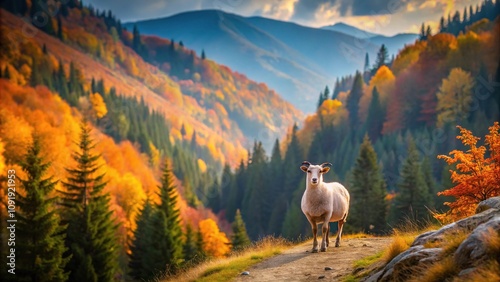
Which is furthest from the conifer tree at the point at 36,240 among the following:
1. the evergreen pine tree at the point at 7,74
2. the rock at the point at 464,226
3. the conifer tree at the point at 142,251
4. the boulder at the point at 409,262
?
the evergreen pine tree at the point at 7,74

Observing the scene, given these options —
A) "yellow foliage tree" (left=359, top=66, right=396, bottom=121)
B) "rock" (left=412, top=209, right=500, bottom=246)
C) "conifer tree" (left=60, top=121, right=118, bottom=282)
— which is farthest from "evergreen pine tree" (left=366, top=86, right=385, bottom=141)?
"rock" (left=412, top=209, right=500, bottom=246)

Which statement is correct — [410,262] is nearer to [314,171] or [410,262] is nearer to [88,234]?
[314,171]

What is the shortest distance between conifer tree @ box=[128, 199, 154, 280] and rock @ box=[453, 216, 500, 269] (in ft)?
125

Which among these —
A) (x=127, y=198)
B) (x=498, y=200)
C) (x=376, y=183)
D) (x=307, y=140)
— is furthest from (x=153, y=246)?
(x=307, y=140)

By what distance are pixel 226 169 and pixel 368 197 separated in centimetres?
9035

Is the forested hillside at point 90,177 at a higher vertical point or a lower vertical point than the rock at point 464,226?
lower

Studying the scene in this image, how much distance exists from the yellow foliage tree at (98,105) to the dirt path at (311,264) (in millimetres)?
162996

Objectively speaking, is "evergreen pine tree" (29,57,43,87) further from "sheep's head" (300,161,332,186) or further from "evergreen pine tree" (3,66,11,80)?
"sheep's head" (300,161,332,186)

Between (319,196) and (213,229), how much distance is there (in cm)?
6948

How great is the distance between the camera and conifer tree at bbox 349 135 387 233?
45.2m

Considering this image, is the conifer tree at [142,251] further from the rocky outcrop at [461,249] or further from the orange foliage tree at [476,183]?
the rocky outcrop at [461,249]

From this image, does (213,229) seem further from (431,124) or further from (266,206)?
(431,124)

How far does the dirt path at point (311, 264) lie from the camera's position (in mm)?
12016

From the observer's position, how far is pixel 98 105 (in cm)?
16612
